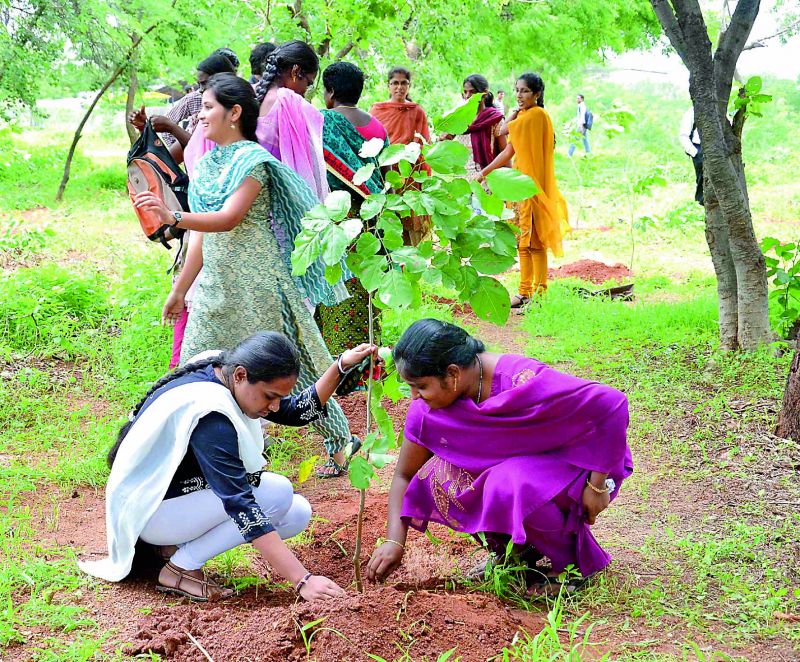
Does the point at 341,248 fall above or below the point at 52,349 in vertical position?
above

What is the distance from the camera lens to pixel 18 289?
5.82 meters

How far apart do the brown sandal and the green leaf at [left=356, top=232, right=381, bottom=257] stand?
1273 mm

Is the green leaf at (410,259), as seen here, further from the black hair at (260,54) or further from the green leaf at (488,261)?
the black hair at (260,54)

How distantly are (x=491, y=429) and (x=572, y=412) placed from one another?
0.27 metres

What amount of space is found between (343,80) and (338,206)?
239 centimetres

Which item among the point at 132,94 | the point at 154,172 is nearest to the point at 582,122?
the point at 132,94

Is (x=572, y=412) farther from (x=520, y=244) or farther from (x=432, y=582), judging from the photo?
(x=520, y=244)

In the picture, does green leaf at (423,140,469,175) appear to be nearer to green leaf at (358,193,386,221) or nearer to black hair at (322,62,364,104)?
green leaf at (358,193,386,221)

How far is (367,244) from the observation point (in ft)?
7.41

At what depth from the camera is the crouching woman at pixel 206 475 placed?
8.30ft

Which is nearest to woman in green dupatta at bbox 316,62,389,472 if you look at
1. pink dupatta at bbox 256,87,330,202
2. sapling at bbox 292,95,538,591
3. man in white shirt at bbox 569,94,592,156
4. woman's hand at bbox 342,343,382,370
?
pink dupatta at bbox 256,87,330,202

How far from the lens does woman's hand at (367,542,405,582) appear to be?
8.82ft

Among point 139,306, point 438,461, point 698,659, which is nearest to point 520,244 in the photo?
point 139,306

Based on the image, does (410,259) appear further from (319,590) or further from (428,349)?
(319,590)
